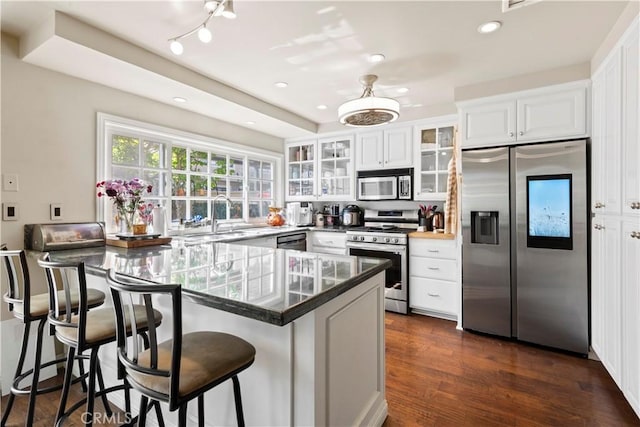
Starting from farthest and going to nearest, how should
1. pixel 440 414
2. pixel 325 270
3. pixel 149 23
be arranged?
pixel 149 23, pixel 440 414, pixel 325 270

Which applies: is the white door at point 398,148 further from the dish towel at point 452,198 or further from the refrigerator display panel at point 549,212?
the refrigerator display panel at point 549,212

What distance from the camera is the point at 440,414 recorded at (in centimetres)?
185

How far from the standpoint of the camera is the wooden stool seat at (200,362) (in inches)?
40.1

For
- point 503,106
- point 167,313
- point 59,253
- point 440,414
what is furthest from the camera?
point 503,106

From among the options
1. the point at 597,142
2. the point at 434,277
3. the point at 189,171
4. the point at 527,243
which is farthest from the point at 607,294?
the point at 189,171

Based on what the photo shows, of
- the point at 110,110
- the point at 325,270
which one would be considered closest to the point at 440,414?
the point at 325,270

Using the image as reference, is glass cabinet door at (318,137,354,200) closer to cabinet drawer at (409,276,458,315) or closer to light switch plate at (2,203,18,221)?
cabinet drawer at (409,276,458,315)

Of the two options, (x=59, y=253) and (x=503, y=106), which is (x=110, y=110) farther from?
(x=503, y=106)

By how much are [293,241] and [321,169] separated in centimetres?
120

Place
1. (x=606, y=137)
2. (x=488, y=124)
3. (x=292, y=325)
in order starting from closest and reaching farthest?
(x=292, y=325) → (x=606, y=137) → (x=488, y=124)

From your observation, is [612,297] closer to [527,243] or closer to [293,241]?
[527,243]

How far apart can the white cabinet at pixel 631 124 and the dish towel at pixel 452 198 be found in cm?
156

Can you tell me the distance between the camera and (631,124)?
175 cm

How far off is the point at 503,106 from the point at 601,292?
171 cm
